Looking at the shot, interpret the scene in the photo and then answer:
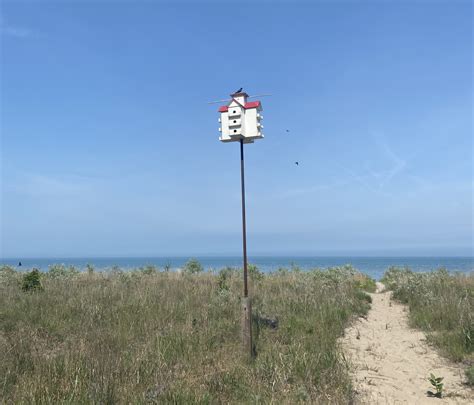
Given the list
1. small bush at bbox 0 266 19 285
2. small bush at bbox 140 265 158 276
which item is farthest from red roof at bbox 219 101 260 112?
small bush at bbox 140 265 158 276

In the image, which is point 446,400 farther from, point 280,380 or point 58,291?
point 58,291

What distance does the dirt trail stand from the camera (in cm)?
570

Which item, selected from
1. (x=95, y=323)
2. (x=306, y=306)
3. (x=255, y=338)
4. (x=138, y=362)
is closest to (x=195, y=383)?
(x=138, y=362)

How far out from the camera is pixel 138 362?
5965mm

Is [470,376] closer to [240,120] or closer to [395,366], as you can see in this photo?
[395,366]

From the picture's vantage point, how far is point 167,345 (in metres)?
7.03

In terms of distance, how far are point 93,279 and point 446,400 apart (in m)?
13.8

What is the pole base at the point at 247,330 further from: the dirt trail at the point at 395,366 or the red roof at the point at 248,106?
the red roof at the point at 248,106

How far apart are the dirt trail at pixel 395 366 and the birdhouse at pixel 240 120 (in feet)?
16.8

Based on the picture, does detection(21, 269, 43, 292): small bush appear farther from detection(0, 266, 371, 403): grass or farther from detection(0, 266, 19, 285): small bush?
detection(0, 266, 19, 285): small bush

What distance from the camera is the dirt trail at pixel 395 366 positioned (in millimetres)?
5699

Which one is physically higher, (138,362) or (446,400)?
(138,362)

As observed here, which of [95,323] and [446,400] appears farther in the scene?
[95,323]

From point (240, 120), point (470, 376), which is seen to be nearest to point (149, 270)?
point (240, 120)
